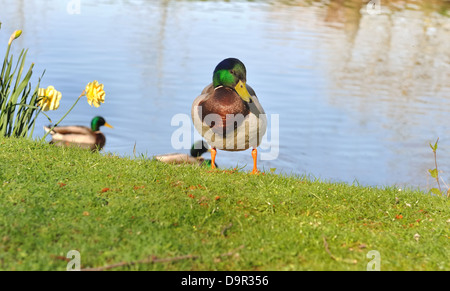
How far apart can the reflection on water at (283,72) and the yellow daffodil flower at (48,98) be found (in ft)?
11.6

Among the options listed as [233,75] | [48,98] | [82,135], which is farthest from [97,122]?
[233,75]

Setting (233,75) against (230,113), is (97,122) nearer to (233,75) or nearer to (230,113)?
(233,75)

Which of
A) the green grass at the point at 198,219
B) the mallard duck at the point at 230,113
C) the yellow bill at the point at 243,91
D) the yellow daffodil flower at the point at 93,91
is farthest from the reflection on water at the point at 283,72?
the green grass at the point at 198,219

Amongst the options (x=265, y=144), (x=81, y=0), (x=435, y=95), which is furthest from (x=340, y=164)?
(x=81, y=0)

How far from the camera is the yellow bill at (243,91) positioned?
6809 mm

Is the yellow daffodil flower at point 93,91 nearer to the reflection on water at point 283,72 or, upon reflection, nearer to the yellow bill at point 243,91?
the yellow bill at point 243,91

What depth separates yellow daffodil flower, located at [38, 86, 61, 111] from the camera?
7492 millimetres

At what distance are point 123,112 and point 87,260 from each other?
906 cm

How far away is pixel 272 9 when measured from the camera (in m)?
29.7

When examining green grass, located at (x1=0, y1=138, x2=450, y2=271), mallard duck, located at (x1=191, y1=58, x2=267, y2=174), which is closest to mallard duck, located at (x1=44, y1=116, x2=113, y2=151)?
green grass, located at (x1=0, y1=138, x2=450, y2=271)

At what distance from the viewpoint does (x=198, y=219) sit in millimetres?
5133

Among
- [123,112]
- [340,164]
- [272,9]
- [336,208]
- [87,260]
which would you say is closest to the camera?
[87,260]

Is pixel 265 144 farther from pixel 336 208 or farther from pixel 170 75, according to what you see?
pixel 336 208

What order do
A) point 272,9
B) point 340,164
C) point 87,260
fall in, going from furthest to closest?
point 272,9, point 340,164, point 87,260
